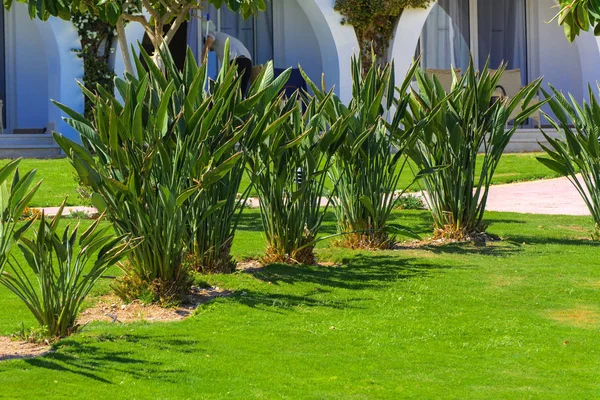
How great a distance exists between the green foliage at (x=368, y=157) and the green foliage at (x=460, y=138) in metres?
0.30

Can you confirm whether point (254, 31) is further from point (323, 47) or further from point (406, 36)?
point (406, 36)

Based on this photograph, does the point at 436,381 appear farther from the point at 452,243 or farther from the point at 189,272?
the point at 452,243

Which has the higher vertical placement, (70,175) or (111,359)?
(70,175)

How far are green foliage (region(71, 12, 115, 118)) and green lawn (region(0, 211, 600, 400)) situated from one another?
9.15 meters

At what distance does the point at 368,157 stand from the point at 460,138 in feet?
2.98

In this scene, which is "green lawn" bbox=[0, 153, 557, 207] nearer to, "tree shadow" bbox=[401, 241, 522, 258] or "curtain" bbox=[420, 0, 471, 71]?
"tree shadow" bbox=[401, 241, 522, 258]

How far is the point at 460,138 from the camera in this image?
8422 millimetres

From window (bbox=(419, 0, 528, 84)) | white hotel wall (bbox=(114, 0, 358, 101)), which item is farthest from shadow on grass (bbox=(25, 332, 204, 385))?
window (bbox=(419, 0, 528, 84))

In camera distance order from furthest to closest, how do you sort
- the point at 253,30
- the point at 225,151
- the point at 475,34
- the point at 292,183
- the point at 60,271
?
the point at 475,34 < the point at 253,30 < the point at 292,183 < the point at 225,151 < the point at 60,271

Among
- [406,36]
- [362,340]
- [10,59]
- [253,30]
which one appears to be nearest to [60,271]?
[362,340]

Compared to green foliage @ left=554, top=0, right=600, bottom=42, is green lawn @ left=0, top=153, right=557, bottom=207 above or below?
below

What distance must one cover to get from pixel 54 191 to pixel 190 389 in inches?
299

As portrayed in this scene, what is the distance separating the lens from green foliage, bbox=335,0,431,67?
1742cm

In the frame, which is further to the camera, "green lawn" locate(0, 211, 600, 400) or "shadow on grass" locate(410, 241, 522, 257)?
"shadow on grass" locate(410, 241, 522, 257)
